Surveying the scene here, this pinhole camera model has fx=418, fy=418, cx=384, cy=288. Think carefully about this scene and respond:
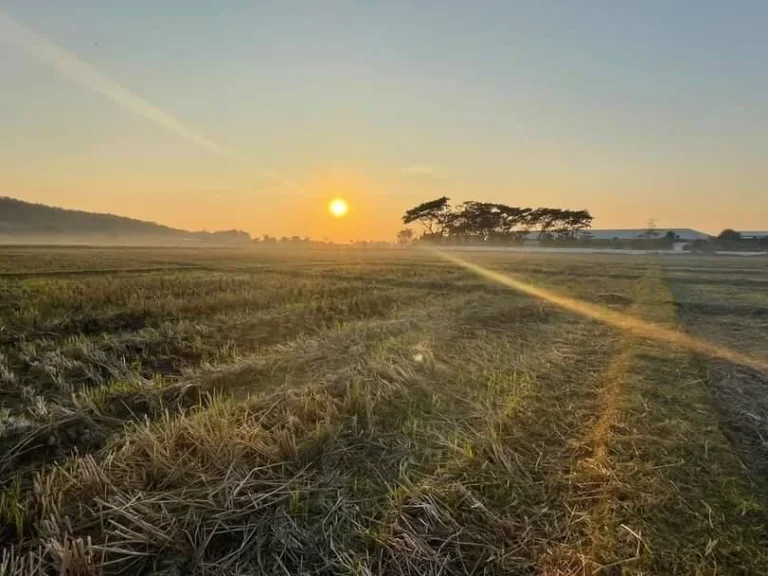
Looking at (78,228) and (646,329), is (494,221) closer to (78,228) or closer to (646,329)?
(646,329)

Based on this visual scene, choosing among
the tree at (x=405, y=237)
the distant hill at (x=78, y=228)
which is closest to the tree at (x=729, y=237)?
the tree at (x=405, y=237)

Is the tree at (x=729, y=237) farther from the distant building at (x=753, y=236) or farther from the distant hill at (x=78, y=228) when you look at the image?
the distant hill at (x=78, y=228)

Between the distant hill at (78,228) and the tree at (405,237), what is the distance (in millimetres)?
79210

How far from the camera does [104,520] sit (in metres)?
2.97

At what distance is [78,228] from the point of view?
163125 millimetres

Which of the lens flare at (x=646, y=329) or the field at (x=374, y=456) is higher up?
the field at (x=374, y=456)

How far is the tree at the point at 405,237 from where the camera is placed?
329 feet

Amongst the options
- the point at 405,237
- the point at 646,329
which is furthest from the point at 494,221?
the point at 646,329

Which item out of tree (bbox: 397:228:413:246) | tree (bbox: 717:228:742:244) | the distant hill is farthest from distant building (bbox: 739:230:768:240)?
the distant hill

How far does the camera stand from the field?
2781 millimetres

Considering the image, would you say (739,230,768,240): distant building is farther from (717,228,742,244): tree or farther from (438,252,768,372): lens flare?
(438,252,768,372): lens flare

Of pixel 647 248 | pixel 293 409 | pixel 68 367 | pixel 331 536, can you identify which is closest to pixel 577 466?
pixel 331 536

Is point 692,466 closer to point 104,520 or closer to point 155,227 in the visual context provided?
point 104,520

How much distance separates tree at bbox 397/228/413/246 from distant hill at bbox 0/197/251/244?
79210 mm
